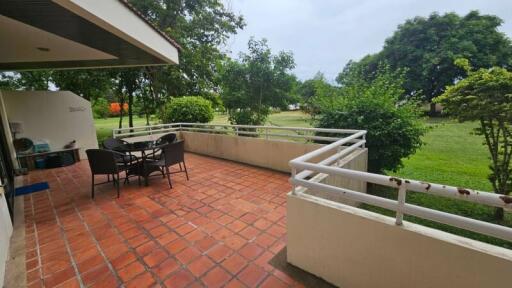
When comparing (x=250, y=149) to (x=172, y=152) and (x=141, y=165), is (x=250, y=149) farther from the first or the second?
(x=141, y=165)

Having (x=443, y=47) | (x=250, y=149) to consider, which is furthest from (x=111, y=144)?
(x=443, y=47)

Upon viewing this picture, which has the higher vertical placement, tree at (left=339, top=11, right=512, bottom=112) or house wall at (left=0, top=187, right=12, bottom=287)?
tree at (left=339, top=11, right=512, bottom=112)

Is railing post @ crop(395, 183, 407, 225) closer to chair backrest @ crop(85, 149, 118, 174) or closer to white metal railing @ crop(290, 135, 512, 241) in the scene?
white metal railing @ crop(290, 135, 512, 241)

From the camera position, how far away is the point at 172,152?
394 centimetres

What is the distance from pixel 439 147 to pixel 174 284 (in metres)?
9.04

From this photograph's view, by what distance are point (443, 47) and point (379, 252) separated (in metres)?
20.6

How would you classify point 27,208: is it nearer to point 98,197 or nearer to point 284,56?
point 98,197

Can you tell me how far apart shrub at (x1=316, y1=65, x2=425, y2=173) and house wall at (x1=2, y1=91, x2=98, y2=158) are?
20.7ft

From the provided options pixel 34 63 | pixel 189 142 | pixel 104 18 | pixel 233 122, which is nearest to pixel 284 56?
pixel 233 122

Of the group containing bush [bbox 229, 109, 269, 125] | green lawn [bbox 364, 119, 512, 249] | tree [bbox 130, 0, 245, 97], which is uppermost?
tree [bbox 130, 0, 245, 97]

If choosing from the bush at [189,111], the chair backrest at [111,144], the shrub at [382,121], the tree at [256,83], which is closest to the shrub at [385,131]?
the shrub at [382,121]

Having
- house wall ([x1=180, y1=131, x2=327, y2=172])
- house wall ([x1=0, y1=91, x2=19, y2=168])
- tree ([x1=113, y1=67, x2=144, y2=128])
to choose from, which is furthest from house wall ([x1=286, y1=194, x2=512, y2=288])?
tree ([x1=113, y1=67, x2=144, y2=128])

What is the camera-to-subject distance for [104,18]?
7.48 ft

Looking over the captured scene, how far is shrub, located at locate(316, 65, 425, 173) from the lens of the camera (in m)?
3.78
